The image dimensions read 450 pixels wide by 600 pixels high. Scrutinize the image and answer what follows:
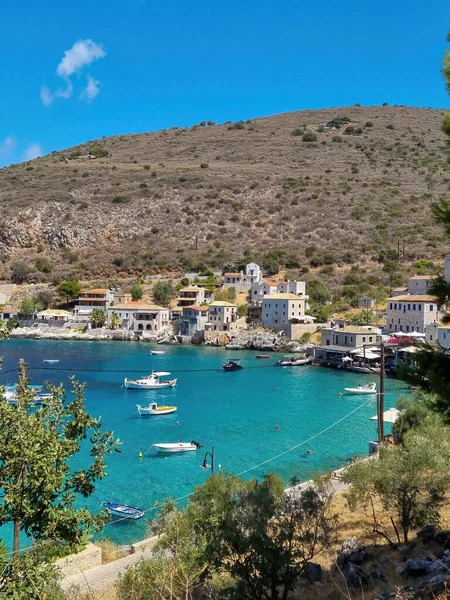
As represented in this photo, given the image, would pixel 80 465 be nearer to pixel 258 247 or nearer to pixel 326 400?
pixel 326 400

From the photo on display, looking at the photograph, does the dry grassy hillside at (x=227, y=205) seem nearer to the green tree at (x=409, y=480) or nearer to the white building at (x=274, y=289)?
the white building at (x=274, y=289)

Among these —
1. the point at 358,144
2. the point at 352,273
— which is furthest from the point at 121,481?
the point at 358,144

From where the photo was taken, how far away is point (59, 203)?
3607 inches

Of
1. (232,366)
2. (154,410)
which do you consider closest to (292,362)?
(232,366)

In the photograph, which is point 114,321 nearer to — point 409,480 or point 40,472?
point 409,480

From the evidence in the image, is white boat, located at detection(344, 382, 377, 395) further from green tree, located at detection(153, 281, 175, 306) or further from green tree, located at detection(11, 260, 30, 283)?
green tree, located at detection(11, 260, 30, 283)

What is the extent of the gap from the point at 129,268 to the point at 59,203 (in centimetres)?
2250

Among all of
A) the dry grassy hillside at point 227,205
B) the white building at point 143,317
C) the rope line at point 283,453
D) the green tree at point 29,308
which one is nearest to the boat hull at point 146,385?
the rope line at point 283,453

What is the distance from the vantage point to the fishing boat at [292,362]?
4684 centimetres

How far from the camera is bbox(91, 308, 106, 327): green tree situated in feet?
218

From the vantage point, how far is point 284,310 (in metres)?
58.8

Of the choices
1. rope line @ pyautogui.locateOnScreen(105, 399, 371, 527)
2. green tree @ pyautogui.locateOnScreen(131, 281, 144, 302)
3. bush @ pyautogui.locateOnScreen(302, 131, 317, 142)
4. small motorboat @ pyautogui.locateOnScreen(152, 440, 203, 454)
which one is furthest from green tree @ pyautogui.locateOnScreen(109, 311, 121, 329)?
bush @ pyautogui.locateOnScreen(302, 131, 317, 142)

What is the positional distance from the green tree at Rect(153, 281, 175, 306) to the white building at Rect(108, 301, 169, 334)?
286 cm

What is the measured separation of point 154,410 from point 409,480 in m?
21.5
